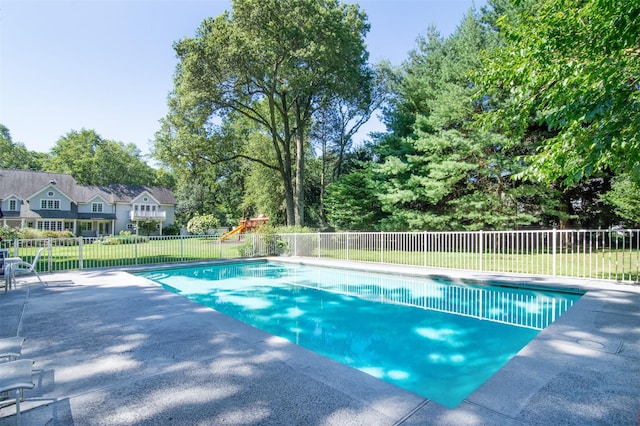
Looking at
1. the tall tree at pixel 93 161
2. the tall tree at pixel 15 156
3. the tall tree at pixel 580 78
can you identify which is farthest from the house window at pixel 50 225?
the tall tree at pixel 580 78

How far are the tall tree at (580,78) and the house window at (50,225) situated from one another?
39.1m

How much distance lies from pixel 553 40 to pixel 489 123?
5.55 feet

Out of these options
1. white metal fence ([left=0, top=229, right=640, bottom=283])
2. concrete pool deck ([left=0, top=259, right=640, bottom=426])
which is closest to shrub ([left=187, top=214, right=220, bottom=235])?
white metal fence ([left=0, top=229, right=640, bottom=283])

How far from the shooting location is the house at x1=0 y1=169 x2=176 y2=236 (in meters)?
31.8

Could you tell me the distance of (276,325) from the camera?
19.5 ft

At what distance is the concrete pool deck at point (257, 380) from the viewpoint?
88.5 inches

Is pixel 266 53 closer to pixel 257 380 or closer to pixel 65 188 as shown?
pixel 257 380

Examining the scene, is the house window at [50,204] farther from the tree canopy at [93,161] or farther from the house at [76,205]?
the tree canopy at [93,161]

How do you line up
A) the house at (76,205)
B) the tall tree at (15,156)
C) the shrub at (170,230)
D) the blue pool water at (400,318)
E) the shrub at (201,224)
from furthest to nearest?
the tall tree at (15,156) < the shrub at (170,230) < the house at (76,205) < the shrub at (201,224) < the blue pool water at (400,318)

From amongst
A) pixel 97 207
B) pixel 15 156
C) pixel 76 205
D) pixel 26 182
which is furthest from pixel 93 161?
pixel 15 156

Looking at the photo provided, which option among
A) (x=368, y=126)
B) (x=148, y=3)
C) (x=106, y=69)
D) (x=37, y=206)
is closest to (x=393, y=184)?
(x=368, y=126)

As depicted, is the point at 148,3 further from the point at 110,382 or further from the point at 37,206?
the point at 37,206

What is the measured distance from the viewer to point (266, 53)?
16.8 m

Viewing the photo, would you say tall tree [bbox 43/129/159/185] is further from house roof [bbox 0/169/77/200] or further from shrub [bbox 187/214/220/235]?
shrub [bbox 187/214/220/235]
